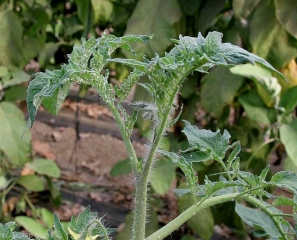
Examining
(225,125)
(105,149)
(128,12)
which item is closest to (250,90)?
(225,125)

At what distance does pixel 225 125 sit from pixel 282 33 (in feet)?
1.37

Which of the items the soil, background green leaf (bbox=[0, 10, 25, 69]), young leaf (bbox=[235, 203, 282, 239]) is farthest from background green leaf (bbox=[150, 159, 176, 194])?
young leaf (bbox=[235, 203, 282, 239])

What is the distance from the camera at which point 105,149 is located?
2787 mm

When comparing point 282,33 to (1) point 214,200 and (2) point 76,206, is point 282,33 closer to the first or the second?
(1) point 214,200

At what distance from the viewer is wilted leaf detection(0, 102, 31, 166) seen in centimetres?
141

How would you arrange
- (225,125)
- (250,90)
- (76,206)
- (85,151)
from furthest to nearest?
(85,151), (76,206), (225,125), (250,90)

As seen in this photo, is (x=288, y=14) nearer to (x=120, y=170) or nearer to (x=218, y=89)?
(x=218, y=89)

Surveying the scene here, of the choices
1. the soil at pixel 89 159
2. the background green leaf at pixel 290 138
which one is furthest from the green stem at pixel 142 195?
the soil at pixel 89 159

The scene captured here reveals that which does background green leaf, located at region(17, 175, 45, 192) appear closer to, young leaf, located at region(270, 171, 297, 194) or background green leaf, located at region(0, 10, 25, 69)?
background green leaf, located at region(0, 10, 25, 69)

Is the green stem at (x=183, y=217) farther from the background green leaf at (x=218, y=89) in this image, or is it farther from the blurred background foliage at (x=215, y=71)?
the background green leaf at (x=218, y=89)

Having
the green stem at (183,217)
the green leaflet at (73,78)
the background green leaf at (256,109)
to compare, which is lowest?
the green stem at (183,217)

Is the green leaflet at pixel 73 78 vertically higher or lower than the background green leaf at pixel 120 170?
lower

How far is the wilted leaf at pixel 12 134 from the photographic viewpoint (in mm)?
1415

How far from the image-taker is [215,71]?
1338 mm
